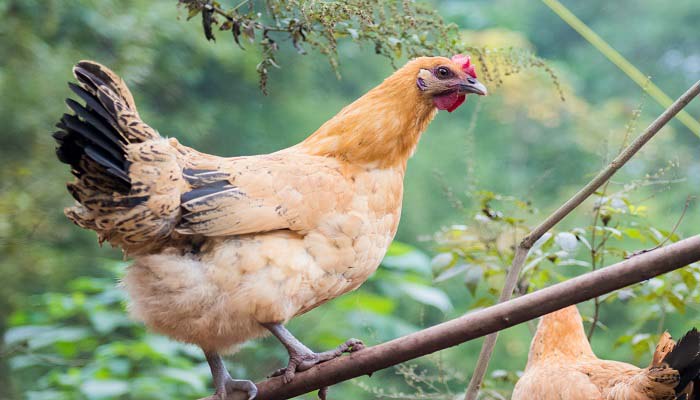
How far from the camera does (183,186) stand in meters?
1.71

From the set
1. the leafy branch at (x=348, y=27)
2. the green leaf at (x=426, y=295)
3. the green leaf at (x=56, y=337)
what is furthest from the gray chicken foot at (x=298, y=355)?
the green leaf at (x=56, y=337)

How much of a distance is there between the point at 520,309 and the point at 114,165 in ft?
2.80

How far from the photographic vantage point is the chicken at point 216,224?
1.63 meters

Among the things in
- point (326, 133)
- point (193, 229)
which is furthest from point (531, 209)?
point (193, 229)

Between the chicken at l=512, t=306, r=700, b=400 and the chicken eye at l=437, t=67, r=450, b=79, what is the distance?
81cm

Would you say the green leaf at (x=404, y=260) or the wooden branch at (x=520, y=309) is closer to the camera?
the wooden branch at (x=520, y=309)

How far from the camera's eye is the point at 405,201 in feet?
15.0

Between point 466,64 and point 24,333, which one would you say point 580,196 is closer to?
point 466,64

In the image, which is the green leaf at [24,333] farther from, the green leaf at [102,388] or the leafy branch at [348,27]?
the leafy branch at [348,27]

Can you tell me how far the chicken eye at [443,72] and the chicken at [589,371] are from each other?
81 cm

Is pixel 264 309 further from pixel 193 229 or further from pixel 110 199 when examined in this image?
pixel 110 199

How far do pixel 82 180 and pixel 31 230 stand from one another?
158 centimetres

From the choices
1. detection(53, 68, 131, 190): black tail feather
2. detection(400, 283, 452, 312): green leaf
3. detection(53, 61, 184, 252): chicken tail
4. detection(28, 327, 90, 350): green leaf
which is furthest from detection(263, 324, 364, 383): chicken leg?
detection(28, 327, 90, 350): green leaf

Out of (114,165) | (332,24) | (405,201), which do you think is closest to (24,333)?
(114,165)
